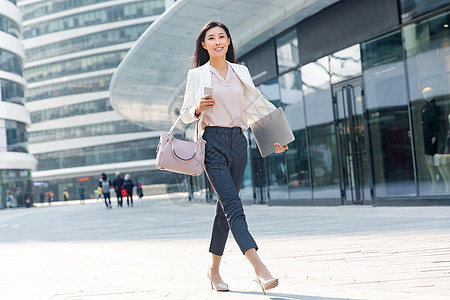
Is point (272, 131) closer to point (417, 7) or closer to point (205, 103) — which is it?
point (205, 103)

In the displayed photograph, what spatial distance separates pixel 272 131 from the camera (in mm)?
4168

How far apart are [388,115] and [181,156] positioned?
867 centimetres

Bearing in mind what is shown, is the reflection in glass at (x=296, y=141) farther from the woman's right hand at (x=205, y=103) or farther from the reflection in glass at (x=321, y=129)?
the woman's right hand at (x=205, y=103)

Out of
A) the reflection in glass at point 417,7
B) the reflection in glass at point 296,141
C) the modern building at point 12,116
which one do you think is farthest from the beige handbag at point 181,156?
the modern building at point 12,116

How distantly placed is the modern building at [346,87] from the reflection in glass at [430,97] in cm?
2

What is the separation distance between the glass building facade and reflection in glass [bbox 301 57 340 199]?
3 centimetres

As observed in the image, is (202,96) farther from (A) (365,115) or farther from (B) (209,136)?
(A) (365,115)

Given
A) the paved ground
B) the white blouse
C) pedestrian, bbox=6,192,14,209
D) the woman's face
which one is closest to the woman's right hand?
the white blouse

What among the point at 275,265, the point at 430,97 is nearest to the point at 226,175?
the point at 275,265

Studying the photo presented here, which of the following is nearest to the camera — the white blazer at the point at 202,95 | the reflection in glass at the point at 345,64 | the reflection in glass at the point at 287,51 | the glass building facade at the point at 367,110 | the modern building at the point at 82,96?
the white blazer at the point at 202,95

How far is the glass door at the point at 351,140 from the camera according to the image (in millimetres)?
12500

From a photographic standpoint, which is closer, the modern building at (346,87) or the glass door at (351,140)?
the modern building at (346,87)

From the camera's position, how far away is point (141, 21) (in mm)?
69125

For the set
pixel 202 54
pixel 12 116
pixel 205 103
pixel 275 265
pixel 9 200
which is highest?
pixel 12 116
